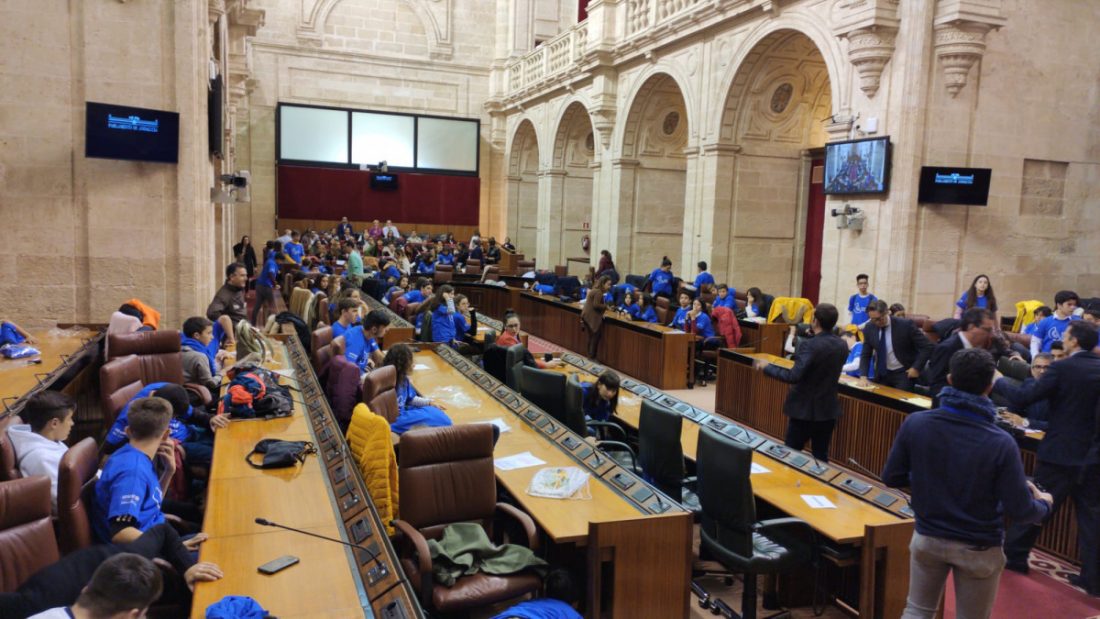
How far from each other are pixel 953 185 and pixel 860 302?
199 centimetres

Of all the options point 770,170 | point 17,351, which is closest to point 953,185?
point 770,170

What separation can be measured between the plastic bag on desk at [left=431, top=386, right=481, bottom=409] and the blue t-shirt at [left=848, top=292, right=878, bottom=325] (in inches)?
217

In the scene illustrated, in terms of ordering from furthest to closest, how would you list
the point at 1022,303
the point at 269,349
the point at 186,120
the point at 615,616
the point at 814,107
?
the point at 814,107
the point at 1022,303
the point at 186,120
the point at 269,349
the point at 615,616

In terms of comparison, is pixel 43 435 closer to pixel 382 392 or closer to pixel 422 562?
pixel 382 392

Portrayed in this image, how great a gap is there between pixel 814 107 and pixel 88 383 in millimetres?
11990

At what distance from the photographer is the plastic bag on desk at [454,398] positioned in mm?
5848

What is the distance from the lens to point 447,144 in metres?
24.2

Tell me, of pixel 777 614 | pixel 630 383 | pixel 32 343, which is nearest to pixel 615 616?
pixel 777 614

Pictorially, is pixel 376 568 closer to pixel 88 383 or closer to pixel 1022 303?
pixel 88 383

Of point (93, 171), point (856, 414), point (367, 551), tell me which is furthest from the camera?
point (93, 171)

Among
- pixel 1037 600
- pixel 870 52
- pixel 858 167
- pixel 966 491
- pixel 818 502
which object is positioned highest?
pixel 870 52

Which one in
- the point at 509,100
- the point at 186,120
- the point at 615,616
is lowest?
the point at 615,616

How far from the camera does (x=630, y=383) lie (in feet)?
22.1

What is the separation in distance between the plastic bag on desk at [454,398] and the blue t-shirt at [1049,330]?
571 cm
